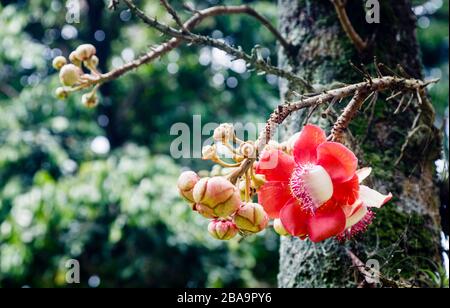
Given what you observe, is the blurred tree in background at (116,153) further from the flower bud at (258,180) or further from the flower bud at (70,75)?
the flower bud at (258,180)

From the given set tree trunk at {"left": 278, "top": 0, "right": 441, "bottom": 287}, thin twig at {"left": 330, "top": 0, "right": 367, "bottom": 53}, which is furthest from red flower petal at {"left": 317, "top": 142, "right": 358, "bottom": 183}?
thin twig at {"left": 330, "top": 0, "right": 367, "bottom": 53}

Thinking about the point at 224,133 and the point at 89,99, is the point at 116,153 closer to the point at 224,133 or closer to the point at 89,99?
the point at 89,99

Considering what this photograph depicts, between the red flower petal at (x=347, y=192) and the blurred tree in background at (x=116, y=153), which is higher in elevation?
the blurred tree in background at (x=116, y=153)

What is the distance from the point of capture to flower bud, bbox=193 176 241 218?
503 millimetres

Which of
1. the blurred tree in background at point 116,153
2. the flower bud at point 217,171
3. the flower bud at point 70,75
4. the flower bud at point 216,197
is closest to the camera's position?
the flower bud at point 216,197

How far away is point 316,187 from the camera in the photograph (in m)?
0.51

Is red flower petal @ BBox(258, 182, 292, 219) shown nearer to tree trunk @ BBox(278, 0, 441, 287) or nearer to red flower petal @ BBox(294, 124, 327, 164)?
red flower petal @ BBox(294, 124, 327, 164)

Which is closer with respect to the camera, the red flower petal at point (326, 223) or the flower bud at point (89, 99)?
the red flower petal at point (326, 223)

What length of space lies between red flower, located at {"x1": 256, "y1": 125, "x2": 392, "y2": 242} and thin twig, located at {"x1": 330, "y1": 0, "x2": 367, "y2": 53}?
1.33 ft

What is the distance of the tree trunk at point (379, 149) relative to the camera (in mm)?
833

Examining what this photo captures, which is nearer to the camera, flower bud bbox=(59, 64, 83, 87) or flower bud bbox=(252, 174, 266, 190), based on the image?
flower bud bbox=(252, 174, 266, 190)

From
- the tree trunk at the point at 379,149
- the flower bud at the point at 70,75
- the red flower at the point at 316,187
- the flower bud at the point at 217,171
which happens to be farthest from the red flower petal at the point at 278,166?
the flower bud at the point at 70,75

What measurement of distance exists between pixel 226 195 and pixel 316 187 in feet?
0.27

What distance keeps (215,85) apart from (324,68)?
3.08m
